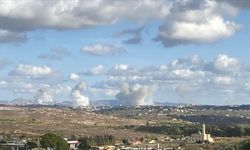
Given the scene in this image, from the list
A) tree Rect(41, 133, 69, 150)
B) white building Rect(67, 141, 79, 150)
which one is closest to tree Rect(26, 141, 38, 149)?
tree Rect(41, 133, 69, 150)

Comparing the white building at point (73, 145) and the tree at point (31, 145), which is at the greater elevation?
the tree at point (31, 145)

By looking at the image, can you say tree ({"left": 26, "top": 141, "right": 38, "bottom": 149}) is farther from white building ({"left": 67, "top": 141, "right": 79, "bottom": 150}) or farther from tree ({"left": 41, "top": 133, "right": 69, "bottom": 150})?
white building ({"left": 67, "top": 141, "right": 79, "bottom": 150})

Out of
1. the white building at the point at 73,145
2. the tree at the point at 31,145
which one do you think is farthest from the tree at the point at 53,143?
the white building at the point at 73,145

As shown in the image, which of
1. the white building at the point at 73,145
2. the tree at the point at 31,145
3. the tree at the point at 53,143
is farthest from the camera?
the white building at the point at 73,145

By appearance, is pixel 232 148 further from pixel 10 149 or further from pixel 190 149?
pixel 10 149

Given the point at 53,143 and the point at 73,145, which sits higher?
the point at 53,143

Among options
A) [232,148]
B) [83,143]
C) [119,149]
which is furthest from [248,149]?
[83,143]

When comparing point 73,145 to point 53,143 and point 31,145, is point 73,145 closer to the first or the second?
point 31,145

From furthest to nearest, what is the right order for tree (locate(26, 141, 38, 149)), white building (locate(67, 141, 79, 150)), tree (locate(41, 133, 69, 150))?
white building (locate(67, 141, 79, 150)) → tree (locate(26, 141, 38, 149)) → tree (locate(41, 133, 69, 150))

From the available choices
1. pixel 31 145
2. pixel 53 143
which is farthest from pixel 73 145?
pixel 53 143

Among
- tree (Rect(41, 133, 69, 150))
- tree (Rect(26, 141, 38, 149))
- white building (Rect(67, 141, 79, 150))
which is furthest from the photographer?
white building (Rect(67, 141, 79, 150))

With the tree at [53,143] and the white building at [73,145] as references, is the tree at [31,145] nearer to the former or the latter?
the tree at [53,143]

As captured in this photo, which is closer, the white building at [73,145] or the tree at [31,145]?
the tree at [31,145]

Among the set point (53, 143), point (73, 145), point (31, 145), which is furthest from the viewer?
point (73, 145)
